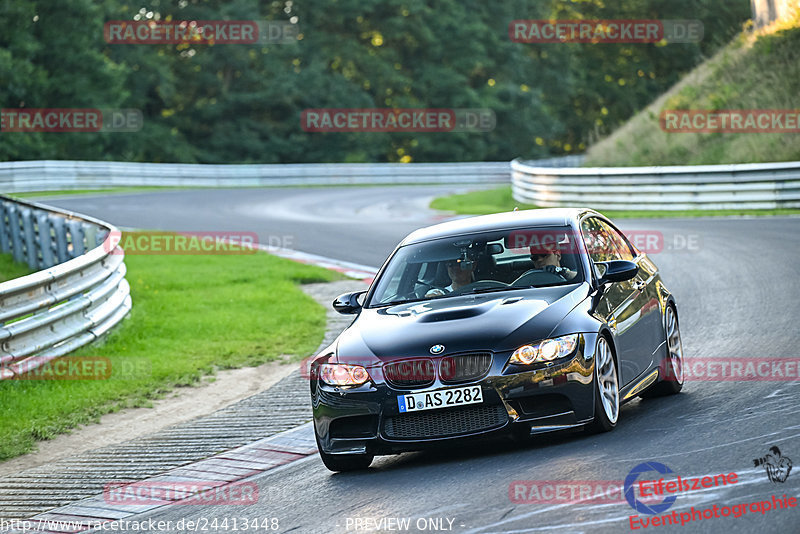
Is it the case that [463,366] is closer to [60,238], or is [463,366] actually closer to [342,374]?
[342,374]

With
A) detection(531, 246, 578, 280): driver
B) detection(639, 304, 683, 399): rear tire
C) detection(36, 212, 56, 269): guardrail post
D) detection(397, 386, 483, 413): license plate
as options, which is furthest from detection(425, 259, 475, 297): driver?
detection(36, 212, 56, 269): guardrail post

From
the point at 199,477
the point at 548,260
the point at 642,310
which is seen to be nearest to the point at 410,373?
the point at 548,260

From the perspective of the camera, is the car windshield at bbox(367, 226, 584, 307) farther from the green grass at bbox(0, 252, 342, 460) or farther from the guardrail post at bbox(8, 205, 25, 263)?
the guardrail post at bbox(8, 205, 25, 263)

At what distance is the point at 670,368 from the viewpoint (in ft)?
28.6

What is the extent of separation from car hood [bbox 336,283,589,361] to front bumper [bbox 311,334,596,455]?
0.62 ft

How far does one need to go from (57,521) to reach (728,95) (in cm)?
2729

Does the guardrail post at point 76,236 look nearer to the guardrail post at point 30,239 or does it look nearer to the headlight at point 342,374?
the guardrail post at point 30,239

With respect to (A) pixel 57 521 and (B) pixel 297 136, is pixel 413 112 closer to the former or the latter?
(B) pixel 297 136

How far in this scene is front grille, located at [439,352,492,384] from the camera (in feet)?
22.8

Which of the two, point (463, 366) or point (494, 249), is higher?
point (494, 249)

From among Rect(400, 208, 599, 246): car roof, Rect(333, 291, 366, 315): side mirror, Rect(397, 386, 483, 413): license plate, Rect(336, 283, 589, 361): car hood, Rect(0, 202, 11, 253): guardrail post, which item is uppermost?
Rect(400, 208, 599, 246): car roof

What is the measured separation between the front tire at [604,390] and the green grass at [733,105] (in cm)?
2049

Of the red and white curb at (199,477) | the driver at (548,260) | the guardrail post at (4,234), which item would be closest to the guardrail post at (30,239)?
the guardrail post at (4,234)

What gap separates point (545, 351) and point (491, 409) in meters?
0.47
